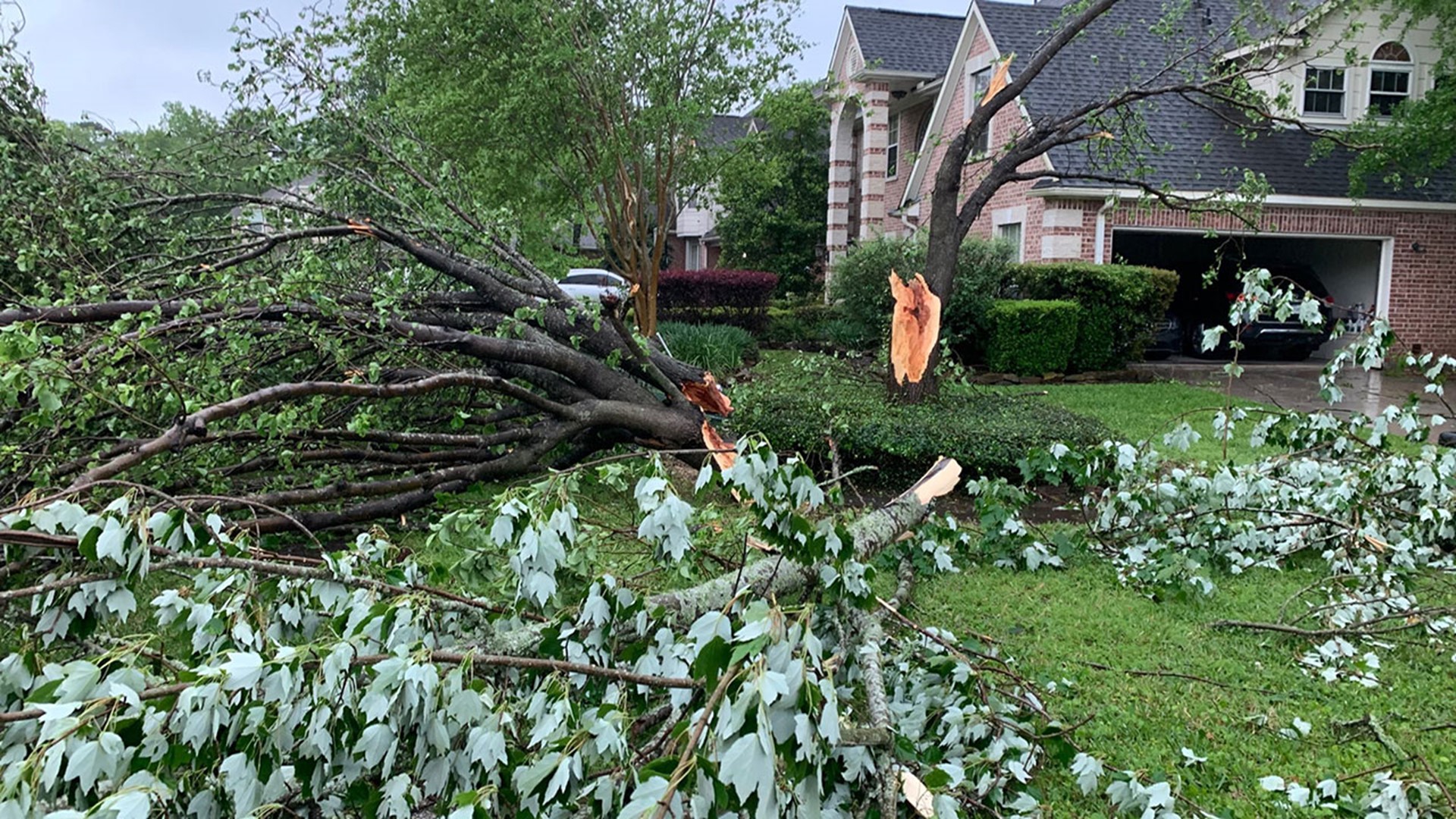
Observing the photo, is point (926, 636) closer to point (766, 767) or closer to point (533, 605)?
point (533, 605)

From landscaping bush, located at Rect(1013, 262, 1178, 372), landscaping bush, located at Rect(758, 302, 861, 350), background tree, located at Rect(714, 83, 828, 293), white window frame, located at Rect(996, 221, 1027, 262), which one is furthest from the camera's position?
background tree, located at Rect(714, 83, 828, 293)

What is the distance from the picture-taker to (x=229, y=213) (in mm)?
7500

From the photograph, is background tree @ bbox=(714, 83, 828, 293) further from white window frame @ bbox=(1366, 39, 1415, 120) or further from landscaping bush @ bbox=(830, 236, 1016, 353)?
white window frame @ bbox=(1366, 39, 1415, 120)

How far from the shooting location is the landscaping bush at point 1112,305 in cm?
1327

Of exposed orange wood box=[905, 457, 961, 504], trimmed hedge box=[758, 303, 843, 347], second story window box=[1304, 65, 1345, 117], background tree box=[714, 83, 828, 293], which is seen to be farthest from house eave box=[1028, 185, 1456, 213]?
exposed orange wood box=[905, 457, 961, 504]

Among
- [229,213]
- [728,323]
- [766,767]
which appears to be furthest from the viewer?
[728,323]

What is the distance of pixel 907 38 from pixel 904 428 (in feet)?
57.9

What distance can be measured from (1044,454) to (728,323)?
45.9 ft

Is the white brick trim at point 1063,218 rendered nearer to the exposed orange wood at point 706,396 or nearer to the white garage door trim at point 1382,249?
the white garage door trim at point 1382,249

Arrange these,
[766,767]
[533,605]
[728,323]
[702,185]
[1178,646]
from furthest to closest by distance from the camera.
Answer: [728,323] < [702,185] < [1178,646] < [533,605] < [766,767]

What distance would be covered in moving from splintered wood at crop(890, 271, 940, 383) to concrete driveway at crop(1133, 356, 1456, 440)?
15.2 ft

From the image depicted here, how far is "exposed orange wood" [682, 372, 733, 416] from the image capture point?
715 centimetres

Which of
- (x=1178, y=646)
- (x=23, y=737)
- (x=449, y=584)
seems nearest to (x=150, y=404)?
(x=449, y=584)

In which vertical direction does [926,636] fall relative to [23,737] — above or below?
below
